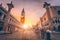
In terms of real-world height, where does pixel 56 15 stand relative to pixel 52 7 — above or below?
below

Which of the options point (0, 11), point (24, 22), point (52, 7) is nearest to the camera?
point (0, 11)

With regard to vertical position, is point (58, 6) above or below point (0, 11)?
above

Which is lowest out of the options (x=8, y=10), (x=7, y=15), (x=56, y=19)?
(x=56, y=19)

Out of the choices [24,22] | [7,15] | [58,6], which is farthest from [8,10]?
[24,22]

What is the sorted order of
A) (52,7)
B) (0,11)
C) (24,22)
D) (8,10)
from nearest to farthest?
(0,11), (52,7), (8,10), (24,22)

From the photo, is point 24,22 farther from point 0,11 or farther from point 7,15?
point 0,11

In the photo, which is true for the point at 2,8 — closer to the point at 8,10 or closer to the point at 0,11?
the point at 0,11

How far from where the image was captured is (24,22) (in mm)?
43500

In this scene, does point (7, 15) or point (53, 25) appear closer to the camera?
point (53, 25)

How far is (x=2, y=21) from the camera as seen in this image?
19.4 metres

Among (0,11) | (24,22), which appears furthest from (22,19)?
(0,11)

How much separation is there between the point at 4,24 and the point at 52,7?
12.5 m

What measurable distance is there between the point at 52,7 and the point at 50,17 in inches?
101

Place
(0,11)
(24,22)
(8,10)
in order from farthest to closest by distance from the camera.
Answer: (24,22)
(8,10)
(0,11)
